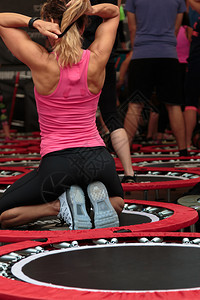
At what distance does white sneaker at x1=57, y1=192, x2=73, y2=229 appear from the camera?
81.1 inches

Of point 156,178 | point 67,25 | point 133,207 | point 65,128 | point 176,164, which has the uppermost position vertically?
point 67,25

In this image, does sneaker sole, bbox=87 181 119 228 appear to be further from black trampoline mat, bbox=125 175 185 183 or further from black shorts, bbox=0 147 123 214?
black trampoline mat, bbox=125 175 185 183

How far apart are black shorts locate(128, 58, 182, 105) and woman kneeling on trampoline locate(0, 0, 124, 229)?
235 centimetres

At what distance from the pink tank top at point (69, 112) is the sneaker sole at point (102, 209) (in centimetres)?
18

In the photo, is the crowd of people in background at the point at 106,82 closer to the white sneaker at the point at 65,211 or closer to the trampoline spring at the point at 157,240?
the white sneaker at the point at 65,211

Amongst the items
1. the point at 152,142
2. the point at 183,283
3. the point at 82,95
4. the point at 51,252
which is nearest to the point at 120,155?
the point at 82,95

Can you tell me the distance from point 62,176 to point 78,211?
0.13 m

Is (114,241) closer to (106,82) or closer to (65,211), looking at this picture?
(65,211)

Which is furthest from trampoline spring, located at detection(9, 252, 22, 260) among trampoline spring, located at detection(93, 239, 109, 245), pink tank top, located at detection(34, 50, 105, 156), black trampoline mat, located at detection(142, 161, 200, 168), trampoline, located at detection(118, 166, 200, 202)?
black trampoline mat, located at detection(142, 161, 200, 168)

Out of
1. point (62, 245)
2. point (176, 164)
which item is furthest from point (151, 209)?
point (176, 164)

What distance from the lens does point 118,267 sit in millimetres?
1472

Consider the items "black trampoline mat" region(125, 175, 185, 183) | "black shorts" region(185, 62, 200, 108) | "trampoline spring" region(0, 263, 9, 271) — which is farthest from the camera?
"black shorts" region(185, 62, 200, 108)

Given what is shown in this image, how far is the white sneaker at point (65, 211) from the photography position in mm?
2060

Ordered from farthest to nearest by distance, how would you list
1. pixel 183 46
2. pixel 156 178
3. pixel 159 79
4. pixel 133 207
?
1. pixel 183 46
2. pixel 159 79
3. pixel 156 178
4. pixel 133 207
